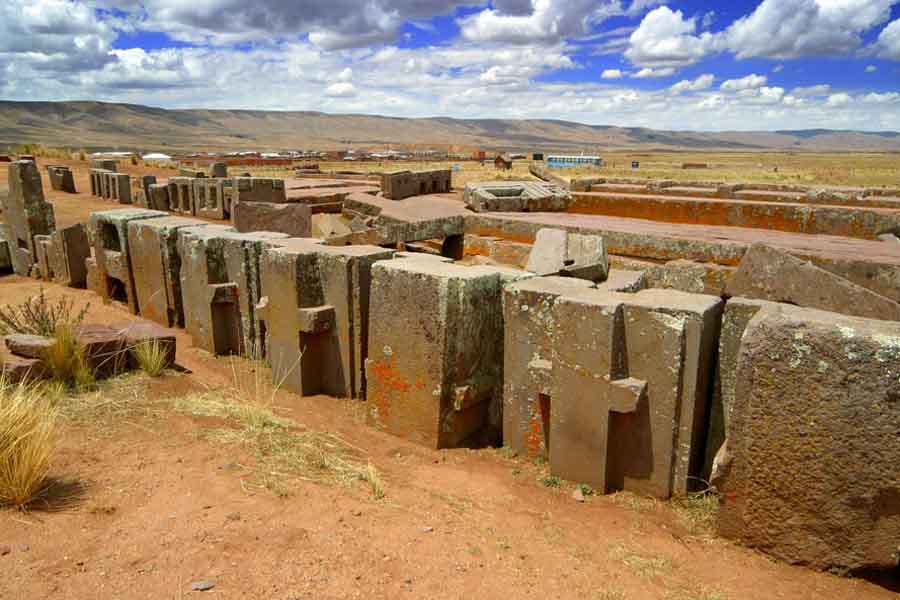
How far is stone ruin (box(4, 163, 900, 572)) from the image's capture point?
2.94m

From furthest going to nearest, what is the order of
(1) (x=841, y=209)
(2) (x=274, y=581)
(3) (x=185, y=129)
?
1. (3) (x=185, y=129)
2. (1) (x=841, y=209)
3. (2) (x=274, y=581)

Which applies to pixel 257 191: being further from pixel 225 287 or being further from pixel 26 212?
pixel 225 287

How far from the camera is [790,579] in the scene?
3010 millimetres

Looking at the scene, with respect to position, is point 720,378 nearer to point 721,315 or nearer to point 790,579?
point 721,315

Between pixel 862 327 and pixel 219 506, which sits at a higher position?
pixel 862 327

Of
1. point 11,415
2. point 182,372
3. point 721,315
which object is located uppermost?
point 721,315

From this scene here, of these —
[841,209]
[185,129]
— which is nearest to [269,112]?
[185,129]

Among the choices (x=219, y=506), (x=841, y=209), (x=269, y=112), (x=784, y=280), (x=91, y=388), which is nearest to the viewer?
(x=219, y=506)

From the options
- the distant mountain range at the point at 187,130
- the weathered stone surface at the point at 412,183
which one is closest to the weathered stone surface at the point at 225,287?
the weathered stone surface at the point at 412,183

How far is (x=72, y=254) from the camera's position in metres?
9.71

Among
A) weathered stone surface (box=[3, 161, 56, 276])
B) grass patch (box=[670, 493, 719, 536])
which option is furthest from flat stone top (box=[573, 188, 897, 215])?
weathered stone surface (box=[3, 161, 56, 276])

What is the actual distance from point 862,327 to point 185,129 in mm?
170540

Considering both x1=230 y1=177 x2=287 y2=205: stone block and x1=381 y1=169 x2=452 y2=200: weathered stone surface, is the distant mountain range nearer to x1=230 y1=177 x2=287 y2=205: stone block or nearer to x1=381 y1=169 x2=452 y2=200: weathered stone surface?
x1=381 y1=169 x2=452 y2=200: weathered stone surface

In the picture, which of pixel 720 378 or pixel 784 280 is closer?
pixel 720 378
